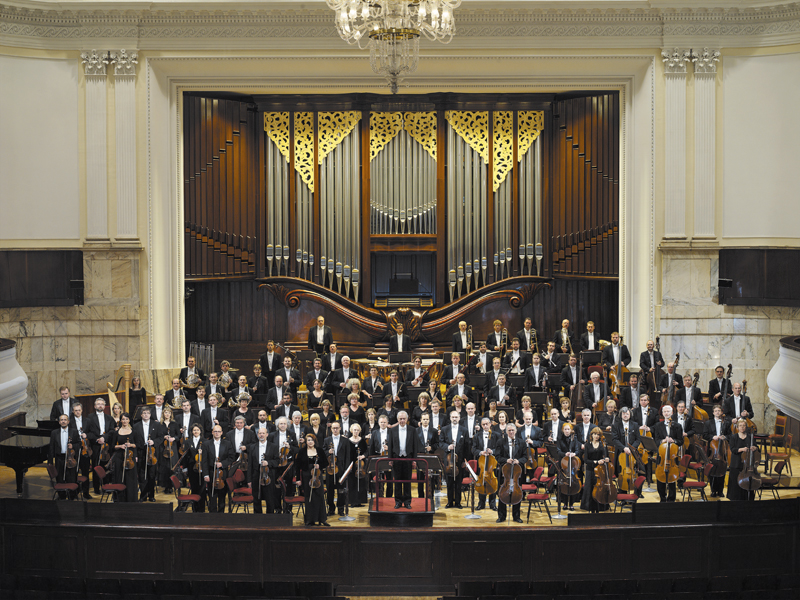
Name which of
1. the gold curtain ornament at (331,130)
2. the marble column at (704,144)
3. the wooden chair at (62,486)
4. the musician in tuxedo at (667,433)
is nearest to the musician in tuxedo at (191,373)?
the wooden chair at (62,486)

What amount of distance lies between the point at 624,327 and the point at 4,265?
8.89 meters

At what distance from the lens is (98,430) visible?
32.2ft

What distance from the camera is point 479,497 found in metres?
9.80

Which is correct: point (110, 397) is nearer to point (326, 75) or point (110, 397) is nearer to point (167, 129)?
point (167, 129)

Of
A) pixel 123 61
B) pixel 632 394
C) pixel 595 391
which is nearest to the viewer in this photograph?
pixel 632 394

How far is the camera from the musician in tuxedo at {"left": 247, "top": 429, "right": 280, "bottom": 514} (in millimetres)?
9094

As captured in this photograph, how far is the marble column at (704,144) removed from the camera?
511 inches

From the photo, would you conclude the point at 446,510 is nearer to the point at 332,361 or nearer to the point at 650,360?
the point at 332,361

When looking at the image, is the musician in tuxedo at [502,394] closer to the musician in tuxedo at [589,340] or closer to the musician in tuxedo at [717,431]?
the musician in tuxedo at [589,340]

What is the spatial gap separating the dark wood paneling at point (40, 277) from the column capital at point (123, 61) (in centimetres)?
266

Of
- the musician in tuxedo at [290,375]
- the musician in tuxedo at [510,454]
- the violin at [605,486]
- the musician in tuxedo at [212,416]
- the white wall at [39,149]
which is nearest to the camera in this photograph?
the violin at [605,486]

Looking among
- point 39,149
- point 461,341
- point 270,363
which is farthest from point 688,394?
point 39,149

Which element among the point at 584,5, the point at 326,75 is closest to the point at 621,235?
the point at 584,5

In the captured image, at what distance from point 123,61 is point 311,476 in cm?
716
